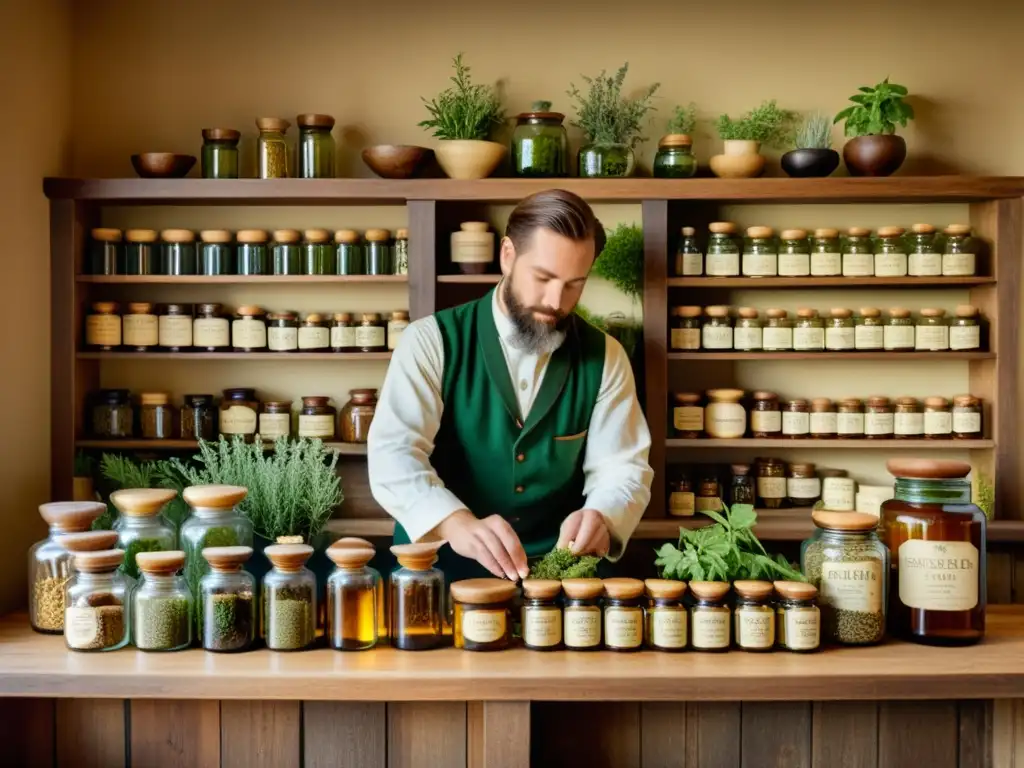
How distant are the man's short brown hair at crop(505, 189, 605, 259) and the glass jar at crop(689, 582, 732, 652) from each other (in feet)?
2.99

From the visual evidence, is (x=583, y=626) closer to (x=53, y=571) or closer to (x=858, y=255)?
(x=53, y=571)

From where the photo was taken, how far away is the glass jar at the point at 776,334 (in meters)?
3.60

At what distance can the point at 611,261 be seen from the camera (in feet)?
11.8

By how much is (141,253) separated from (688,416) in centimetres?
197

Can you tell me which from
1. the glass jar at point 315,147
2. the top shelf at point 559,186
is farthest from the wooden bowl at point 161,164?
the glass jar at point 315,147

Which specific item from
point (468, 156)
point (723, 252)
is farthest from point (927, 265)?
point (468, 156)

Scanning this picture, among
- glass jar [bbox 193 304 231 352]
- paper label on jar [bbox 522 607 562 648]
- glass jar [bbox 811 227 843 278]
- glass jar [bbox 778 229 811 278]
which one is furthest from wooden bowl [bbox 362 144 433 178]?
paper label on jar [bbox 522 607 562 648]

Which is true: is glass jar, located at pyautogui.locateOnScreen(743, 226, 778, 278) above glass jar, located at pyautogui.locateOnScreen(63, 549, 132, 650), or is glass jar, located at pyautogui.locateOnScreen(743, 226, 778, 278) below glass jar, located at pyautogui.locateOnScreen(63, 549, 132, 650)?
above

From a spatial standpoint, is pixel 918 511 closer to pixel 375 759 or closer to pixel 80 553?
pixel 375 759

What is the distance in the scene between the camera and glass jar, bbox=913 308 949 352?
3.59m

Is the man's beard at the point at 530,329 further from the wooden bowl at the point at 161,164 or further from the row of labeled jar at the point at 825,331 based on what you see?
the wooden bowl at the point at 161,164

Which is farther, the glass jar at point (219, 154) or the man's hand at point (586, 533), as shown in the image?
the glass jar at point (219, 154)

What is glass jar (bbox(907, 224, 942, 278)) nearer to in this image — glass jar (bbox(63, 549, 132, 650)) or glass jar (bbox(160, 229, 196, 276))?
glass jar (bbox(160, 229, 196, 276))

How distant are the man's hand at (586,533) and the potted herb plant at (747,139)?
1.80 meters
